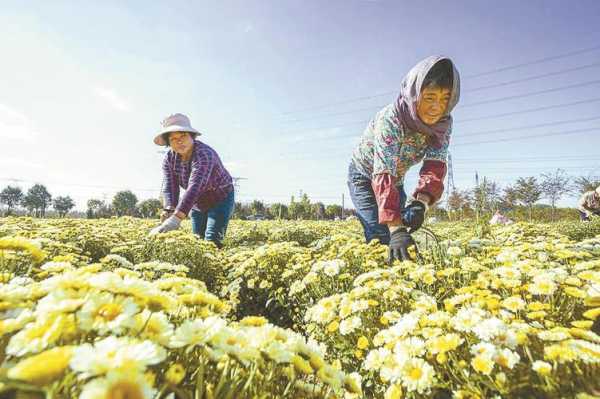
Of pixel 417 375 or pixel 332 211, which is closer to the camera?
pixel 417 375

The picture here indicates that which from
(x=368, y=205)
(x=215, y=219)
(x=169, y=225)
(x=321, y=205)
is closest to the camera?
(x=368, y=205)

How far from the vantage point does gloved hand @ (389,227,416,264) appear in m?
2.14

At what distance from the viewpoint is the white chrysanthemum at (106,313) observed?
0.60 metres

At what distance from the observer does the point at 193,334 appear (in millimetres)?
682

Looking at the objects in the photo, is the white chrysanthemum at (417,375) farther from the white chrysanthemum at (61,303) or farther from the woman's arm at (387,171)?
the woman's arm at (387,171)

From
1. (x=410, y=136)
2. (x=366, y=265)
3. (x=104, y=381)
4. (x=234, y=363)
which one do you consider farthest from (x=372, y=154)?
(x=104, y=381)

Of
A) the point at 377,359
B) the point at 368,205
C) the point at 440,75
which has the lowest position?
the point at 377,359

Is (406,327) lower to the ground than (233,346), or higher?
lower

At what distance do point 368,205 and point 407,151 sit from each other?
2.15 ft

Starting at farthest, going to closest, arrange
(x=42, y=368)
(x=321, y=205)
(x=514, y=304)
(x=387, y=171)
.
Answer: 1. (x=321, y=205)
2. (x=387, y=171)
3. (x=514, y=304)
4. (x=42, y=368)

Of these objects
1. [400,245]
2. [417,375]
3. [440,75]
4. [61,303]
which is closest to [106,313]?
[61,303]

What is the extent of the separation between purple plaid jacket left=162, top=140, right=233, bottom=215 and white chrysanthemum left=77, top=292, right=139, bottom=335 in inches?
121

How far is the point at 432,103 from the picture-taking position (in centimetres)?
241

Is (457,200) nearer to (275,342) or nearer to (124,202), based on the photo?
(275,342)
